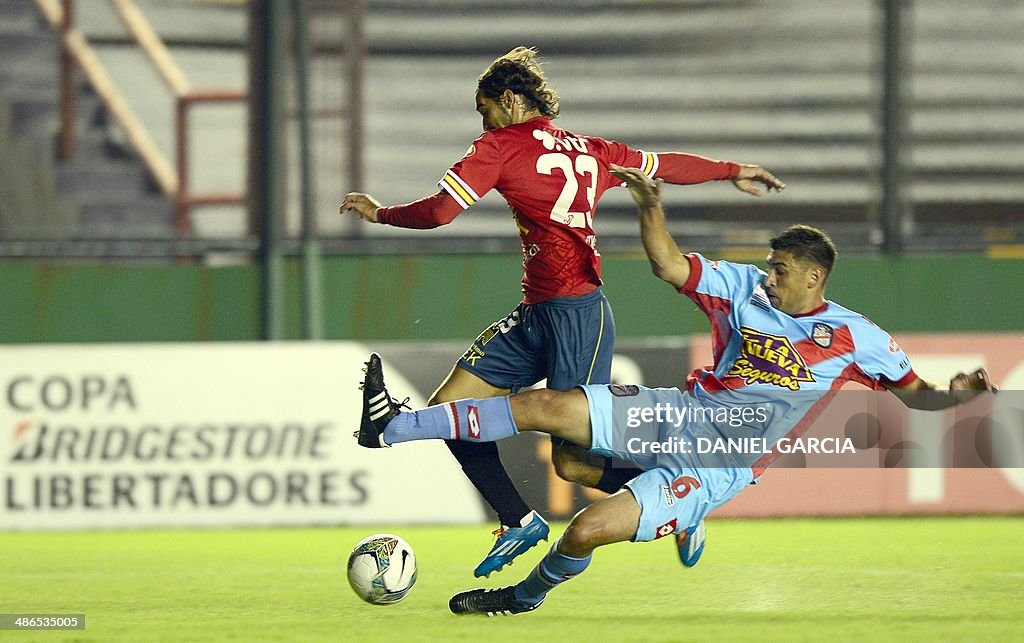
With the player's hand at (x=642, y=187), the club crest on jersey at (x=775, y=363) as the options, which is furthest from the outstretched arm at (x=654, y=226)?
the club crest on jersey at (x=775, y=363)

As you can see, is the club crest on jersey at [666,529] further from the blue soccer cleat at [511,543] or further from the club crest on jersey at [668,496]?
the blue soccer cleat at [511,543]

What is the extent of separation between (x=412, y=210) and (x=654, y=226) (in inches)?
36.3

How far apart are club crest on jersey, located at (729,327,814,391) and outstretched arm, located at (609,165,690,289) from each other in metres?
0.40

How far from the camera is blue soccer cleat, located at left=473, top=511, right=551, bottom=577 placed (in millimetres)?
6270

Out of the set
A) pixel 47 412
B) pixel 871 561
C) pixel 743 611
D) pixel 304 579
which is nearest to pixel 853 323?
pixel 743 611

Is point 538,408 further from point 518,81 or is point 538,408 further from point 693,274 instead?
point 518,81

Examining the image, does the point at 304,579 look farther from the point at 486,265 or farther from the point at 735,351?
the point at 486,265

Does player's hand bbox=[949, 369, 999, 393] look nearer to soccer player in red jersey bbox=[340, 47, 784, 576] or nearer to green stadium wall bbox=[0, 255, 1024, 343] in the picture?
soccer player in red jersey bbox=[340, 47, 784, 576]

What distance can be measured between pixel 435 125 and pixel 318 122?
35.5 inches

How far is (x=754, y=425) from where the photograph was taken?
5977 mm

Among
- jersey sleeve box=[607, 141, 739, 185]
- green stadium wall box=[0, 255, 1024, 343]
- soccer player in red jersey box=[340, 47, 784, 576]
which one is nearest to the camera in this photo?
soccer player in red jersey box=[340, 47, 784, 576]

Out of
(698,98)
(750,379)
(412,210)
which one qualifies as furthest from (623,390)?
(698,98)

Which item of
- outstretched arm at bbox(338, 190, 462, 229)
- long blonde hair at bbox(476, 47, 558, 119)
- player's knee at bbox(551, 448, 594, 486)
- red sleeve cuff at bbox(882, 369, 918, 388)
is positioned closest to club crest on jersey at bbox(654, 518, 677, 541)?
player's knee at bbox(551, 448, 594, 486)

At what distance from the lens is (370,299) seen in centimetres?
1188
